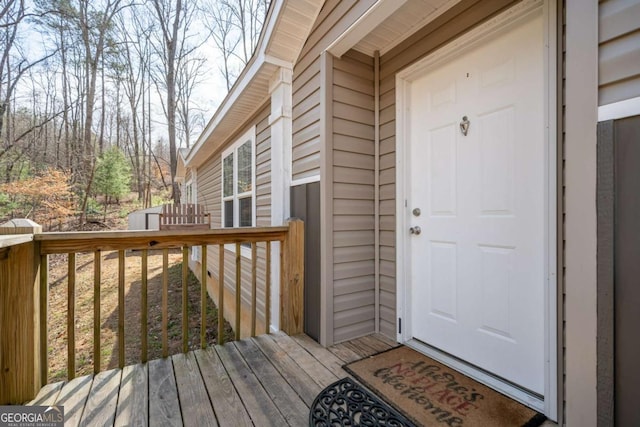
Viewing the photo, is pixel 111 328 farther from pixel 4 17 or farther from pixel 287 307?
pixel 4 17

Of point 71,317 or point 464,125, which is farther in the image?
point 464,125

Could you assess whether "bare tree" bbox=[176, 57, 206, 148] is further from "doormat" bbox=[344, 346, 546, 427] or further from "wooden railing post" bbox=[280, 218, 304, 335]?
"doormat" bbox=[344, 346, 546, 427]

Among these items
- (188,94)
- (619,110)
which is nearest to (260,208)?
(619,110)

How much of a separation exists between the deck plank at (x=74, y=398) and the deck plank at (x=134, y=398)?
0.55ft

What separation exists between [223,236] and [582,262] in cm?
205

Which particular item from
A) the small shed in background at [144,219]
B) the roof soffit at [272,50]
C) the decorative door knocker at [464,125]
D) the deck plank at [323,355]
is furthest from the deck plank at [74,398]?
the small shed in background at [144,219]

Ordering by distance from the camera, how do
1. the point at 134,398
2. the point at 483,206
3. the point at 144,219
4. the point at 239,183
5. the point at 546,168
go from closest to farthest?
the point at 546,168, the point at 134,398, the point at 483,206, the point at 239,183, the point at 144,219

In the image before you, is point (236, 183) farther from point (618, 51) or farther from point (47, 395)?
point (618, 51)

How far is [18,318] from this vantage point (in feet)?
4.89

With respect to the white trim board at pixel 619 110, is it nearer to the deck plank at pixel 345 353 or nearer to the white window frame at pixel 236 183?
the deck plank at pixel 345 353

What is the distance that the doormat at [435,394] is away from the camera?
4.66ft

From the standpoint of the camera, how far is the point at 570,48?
1.07 m

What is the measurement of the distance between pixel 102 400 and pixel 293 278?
140cm

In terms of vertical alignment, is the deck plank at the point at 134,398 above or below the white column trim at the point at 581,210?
below
